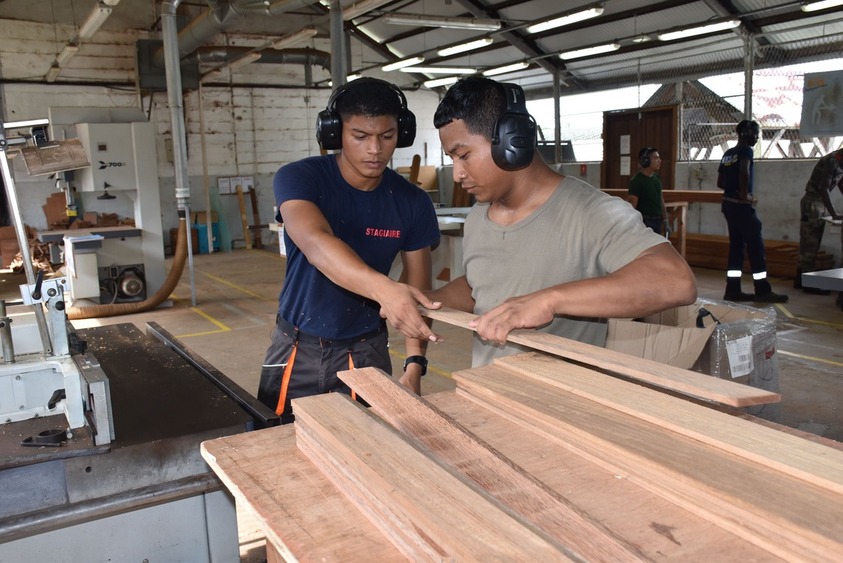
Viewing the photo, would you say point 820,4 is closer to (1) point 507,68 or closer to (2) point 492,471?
(1) point 507,68

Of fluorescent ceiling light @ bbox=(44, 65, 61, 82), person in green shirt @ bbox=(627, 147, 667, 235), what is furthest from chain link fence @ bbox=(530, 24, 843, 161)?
fluorescent ceiling light @ bbox=(44, 65, 61, 82)

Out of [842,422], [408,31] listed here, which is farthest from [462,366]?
[408,31]

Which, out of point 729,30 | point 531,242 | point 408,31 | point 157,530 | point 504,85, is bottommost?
point 157,530

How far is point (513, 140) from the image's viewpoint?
1530mm

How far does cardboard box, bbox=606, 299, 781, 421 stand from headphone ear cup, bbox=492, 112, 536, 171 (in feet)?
5.65

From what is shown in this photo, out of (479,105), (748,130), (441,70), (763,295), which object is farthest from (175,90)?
(441,70)

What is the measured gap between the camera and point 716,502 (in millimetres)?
837

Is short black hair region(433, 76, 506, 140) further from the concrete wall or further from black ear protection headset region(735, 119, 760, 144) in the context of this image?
the concrete wall

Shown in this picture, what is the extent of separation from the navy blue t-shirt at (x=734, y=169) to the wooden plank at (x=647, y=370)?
19.3 feet

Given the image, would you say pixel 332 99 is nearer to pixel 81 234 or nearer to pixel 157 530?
pixel 157 530

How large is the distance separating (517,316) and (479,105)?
532 millimetres

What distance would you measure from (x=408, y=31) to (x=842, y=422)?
1049cm

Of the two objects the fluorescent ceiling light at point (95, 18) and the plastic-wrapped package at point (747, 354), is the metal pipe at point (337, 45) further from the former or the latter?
the plastic-wrapped package at point (747, 354)

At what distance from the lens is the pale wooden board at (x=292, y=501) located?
82 cm
